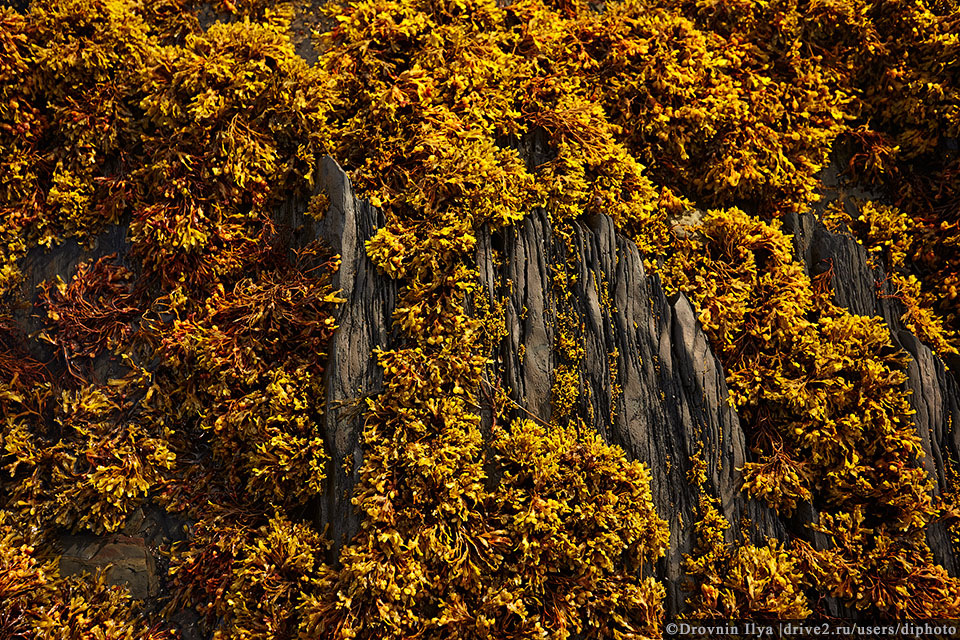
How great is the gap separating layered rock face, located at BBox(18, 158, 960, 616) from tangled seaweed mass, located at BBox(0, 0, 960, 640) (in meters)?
0.15

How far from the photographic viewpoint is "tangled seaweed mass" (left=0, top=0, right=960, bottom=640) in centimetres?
505

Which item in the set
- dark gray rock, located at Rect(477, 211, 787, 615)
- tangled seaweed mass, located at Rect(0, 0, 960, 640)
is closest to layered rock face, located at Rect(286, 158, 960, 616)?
dark gray rock, located at Rect(477, 211, 787, 615)

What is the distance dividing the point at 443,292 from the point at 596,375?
175 centimetres

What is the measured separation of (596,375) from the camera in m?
5.54

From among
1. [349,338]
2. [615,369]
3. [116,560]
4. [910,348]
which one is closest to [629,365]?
[615,369]

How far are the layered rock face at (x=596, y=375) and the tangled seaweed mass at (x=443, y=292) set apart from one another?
6.0 inches

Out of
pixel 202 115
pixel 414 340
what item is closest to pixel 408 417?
pixel 414 340

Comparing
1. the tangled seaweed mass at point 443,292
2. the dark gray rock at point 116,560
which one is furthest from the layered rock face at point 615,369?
the dark gray rock at point 116,560

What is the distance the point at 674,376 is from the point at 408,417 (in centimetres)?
271

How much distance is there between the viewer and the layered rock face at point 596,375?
209 inches

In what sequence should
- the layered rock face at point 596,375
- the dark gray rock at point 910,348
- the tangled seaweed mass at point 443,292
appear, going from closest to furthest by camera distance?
the tangled seaweed mass at point 443,292, the layered rock face at point 596,375, the dark gray rock at point 910,348

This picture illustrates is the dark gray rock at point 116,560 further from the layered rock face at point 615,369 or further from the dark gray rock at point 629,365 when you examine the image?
the dark gray rock at point 629,365

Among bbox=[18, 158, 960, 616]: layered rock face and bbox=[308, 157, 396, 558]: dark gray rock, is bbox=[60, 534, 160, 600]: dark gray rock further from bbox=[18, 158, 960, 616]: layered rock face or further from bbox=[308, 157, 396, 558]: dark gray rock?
bbox=[308, 157, 396, 558]: dark gray rock

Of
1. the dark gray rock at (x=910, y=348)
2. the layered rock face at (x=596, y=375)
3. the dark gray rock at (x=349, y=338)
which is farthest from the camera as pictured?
the dark gray rock at (x=910, y=348)
